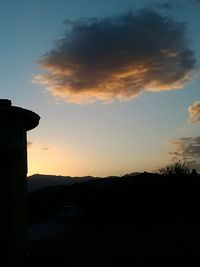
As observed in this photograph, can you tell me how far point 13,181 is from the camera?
15.4m

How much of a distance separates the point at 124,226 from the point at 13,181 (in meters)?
15.1

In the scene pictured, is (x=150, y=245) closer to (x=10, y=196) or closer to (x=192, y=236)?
(x=192, y=236)

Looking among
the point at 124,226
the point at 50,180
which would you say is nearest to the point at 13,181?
the point at 124,226

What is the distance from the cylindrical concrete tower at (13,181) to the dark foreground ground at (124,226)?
2.69 ft

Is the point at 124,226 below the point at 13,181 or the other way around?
below

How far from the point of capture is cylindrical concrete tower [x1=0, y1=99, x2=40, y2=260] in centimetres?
1498

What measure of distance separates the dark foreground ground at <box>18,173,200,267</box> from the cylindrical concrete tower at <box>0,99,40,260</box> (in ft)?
2.69

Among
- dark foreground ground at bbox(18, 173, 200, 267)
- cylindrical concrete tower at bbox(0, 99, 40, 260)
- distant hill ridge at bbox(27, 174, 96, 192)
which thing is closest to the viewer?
cylindrical concrete tower at bbox(0, 99, 40, 260)

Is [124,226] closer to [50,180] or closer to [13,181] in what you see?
[13,181]

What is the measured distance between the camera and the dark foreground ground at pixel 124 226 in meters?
15.6

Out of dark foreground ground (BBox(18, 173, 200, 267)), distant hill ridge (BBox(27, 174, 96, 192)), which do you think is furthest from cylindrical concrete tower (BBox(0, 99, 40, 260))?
distant hill ridge (BBox(27, 174, 96, 192))

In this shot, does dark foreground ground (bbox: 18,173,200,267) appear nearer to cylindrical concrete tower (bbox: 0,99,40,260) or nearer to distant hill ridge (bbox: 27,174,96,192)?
cylindrical concrete tower (bbox: 0,99,40,260)

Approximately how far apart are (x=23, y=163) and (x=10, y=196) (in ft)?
3.76

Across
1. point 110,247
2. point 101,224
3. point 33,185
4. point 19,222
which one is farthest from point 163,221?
point 33,185
